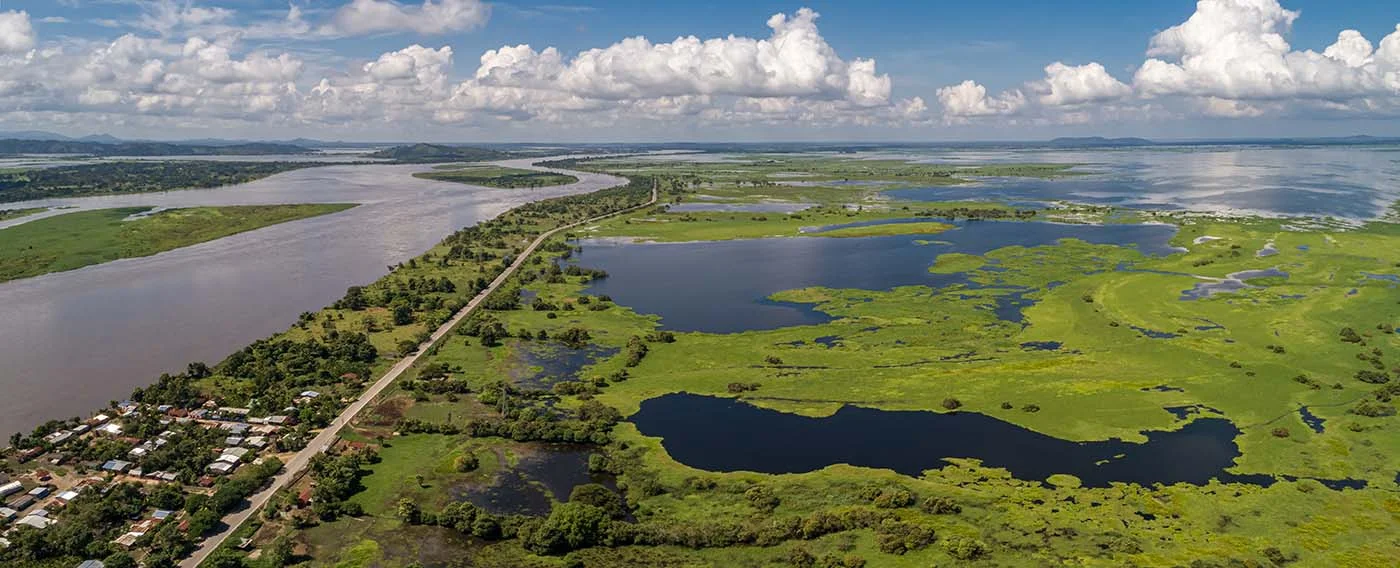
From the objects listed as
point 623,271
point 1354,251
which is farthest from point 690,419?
point 1354,251

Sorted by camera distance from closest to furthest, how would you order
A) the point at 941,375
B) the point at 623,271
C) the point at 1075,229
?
the point at 941,375
the point at 623,271
the point at 1075,229

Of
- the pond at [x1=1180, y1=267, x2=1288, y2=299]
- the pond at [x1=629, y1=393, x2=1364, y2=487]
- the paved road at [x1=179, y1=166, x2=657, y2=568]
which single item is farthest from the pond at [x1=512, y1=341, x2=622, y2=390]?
the pond at [x1=1180, y1=267, x2=1288, y2=299]

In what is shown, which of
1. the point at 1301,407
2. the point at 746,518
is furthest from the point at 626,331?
the point at 1301,407

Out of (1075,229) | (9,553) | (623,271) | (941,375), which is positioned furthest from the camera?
(1075,229)

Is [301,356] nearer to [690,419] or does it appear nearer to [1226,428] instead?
[690,419]

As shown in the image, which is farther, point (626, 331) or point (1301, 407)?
point (626, 331)

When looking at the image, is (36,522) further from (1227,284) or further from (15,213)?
(15,213)
